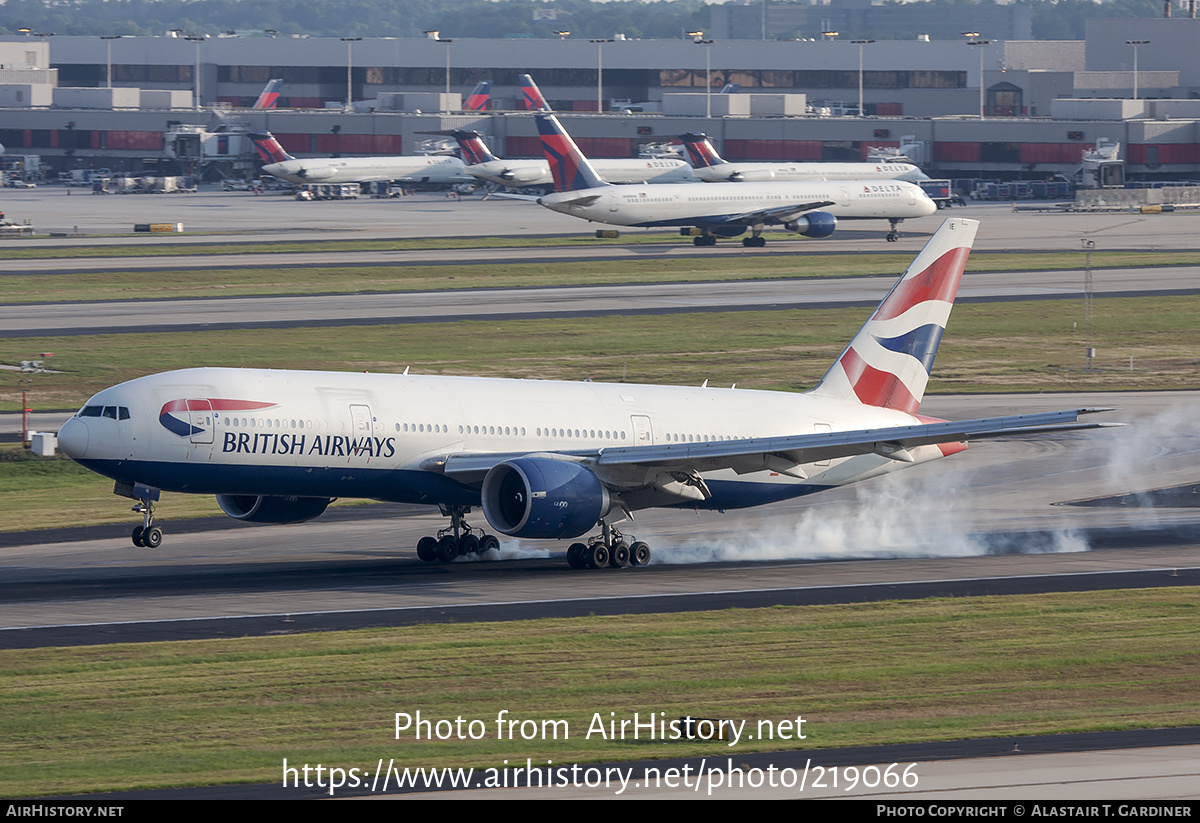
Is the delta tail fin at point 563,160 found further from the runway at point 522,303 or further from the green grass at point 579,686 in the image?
the green grass at point 579,686

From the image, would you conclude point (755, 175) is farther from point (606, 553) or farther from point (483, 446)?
point (483, 446)

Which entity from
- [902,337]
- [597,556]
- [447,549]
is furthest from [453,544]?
[902,337]

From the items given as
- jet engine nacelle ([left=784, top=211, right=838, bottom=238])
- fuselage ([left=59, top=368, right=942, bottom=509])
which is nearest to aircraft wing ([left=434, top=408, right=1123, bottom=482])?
fuselage ([left=59, top=368, right=942, bottom=509])

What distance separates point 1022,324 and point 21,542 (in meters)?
67.5

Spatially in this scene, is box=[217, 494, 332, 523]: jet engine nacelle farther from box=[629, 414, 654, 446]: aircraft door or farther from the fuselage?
box=[629, 414, 654, 446]: aircraft door

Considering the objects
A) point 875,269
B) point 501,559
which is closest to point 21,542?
point 501,559

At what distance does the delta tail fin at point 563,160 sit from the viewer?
14150cm

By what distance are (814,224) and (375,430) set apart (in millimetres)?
106941

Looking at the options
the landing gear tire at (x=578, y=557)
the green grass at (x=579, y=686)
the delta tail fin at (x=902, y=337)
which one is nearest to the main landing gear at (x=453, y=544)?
the landing gear tire at (x=578, y=557)

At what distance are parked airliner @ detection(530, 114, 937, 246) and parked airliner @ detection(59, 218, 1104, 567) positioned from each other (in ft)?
307

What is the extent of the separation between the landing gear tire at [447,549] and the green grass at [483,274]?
216 ft

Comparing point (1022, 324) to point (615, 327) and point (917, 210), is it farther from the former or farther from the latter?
point (917, 210)

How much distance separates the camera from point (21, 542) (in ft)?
160

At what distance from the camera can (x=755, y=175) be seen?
16912 centimetres
